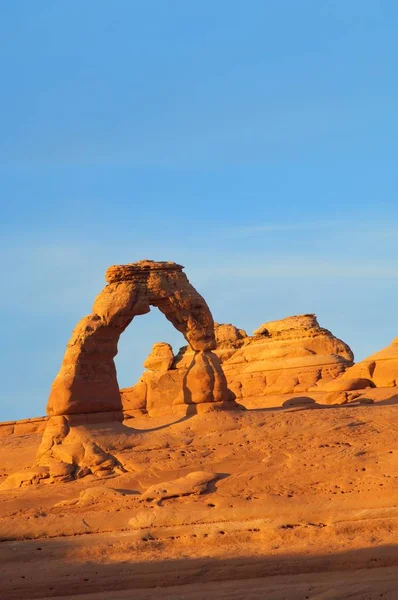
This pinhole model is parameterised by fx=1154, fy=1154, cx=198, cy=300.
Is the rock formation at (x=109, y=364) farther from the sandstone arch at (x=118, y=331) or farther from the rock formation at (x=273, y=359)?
the rock formation at (x=273, y=359)

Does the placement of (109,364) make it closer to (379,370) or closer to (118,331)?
(118,331)

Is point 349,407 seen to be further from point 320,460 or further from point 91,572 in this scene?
point 91,572

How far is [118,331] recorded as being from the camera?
24766mm

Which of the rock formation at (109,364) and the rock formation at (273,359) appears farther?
the rock formation at (273,359)

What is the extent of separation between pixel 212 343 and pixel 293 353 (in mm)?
11550

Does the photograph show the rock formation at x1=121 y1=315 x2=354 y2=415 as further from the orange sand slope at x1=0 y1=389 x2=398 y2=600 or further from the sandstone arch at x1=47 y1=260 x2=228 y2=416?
the orange sand slope at x1=0 y1=389 x2=398 y2=600

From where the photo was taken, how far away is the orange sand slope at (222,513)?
1664cm

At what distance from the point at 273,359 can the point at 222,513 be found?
17.2 meters

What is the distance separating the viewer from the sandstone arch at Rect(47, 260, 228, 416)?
23969mm

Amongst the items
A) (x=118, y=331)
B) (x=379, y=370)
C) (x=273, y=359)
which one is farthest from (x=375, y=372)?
(x=118, y=331)

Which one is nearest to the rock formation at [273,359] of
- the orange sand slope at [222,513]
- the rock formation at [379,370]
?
the rock formation at [379,370]

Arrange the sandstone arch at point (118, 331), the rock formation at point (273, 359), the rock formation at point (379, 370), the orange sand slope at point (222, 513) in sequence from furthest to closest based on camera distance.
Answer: the rock formation at point (273, 359), the rock formation at point (379, 370), the sandstone arch at point (118, 331), the orange sand slope at point (222, 513)

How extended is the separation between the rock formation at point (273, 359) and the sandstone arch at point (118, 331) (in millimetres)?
Result: 5212

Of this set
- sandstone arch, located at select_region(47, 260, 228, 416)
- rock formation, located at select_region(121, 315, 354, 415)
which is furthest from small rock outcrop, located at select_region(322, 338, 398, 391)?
sandstone arch, located at select_region(47, 260, 228, 416)
